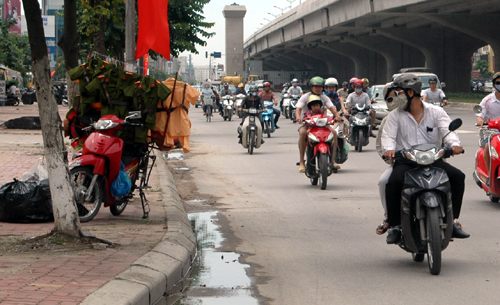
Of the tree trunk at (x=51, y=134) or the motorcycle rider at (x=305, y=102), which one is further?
the motorcycle rider at (x=305, y=102)

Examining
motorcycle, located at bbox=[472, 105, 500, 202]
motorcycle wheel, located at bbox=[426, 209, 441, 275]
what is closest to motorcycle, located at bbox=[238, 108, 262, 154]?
motorcycle, located at bbox=[472, 105, 500, 202]

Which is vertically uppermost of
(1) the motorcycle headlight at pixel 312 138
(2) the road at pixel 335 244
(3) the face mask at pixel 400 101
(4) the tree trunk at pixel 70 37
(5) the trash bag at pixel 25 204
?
(4) the tree trunk at pixel 70 37

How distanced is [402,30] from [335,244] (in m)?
55.2

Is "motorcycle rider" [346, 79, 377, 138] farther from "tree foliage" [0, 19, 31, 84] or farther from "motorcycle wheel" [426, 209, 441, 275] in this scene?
"tree foliage" [0, 19, 31, 84]

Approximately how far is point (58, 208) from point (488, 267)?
12.1 ft

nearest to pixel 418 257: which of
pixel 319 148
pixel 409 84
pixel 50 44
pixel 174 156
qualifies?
pixel 409 84

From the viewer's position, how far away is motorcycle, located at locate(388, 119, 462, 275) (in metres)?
6.25

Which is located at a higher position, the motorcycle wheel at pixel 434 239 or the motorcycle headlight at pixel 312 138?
the motorcycle headlight at pixel 312 138

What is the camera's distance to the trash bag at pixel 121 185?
27.6 ft

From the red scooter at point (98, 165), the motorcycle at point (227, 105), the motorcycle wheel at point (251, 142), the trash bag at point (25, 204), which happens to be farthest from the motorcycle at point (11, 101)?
the red scooter at point (98, 165)

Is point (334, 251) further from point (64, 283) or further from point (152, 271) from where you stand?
point (64, 283)

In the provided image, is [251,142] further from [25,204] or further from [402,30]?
[402,30]

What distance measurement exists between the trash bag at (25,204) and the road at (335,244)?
1.92 meters

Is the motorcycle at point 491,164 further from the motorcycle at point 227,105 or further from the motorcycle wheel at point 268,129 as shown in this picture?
the motorcycle at point 227,105
